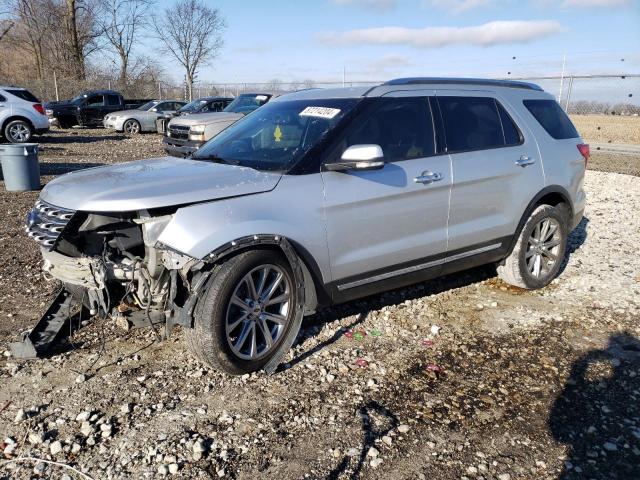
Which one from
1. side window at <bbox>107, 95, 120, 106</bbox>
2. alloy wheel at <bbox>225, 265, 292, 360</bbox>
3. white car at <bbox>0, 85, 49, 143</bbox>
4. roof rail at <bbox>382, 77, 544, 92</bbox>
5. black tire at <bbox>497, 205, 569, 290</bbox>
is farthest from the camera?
side window at <bbox>107, 95, 120, 106</bbox>

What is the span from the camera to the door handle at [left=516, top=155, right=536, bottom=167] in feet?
16.1

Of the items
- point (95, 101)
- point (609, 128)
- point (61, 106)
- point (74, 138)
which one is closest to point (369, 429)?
point (74, 138)

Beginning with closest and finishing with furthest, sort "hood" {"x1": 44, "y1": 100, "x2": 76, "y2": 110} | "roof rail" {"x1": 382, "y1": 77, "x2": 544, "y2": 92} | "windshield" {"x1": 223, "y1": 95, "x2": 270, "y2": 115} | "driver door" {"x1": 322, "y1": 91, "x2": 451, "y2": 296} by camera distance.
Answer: "driver door" {"x1": 322, "y1": 91, "x2": 451, "y2": 296}
"roof rail" {"x1": 382, "y1": 77, "x2": 544, "y2": 92}
"windshield" {"x1": 223, "y1": 95, "x2": 270, "y2": 115}
"hood" {"x1": 44, "y1": 100, "x2": 76, "y2": 110}

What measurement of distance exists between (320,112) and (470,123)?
1387 mm

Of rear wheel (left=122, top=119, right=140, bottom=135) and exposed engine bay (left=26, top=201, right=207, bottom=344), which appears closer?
exposed engine bay (left=26, top=201, right=207, bottom=344)

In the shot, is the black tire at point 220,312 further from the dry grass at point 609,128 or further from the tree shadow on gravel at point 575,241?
the dry grass at point 609,128

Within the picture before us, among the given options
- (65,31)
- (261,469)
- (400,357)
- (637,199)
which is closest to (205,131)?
(637,199)

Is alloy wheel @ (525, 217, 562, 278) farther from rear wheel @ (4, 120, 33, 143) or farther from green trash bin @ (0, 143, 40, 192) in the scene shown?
rear wheel @ (4, 120, 33, 143)

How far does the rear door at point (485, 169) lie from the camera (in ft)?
14.7

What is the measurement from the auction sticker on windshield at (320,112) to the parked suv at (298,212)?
19mm

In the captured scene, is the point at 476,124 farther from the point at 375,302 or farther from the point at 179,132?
the point at 179,132

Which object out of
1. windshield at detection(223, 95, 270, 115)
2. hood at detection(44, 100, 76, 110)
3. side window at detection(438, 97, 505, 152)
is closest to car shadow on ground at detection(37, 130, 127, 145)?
hood at detection(44, 100, 76, 110)

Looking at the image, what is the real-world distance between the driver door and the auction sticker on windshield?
200 millimetres

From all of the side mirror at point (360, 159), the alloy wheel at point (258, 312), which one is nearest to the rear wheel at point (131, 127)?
the side mirror at point (360, 159)
